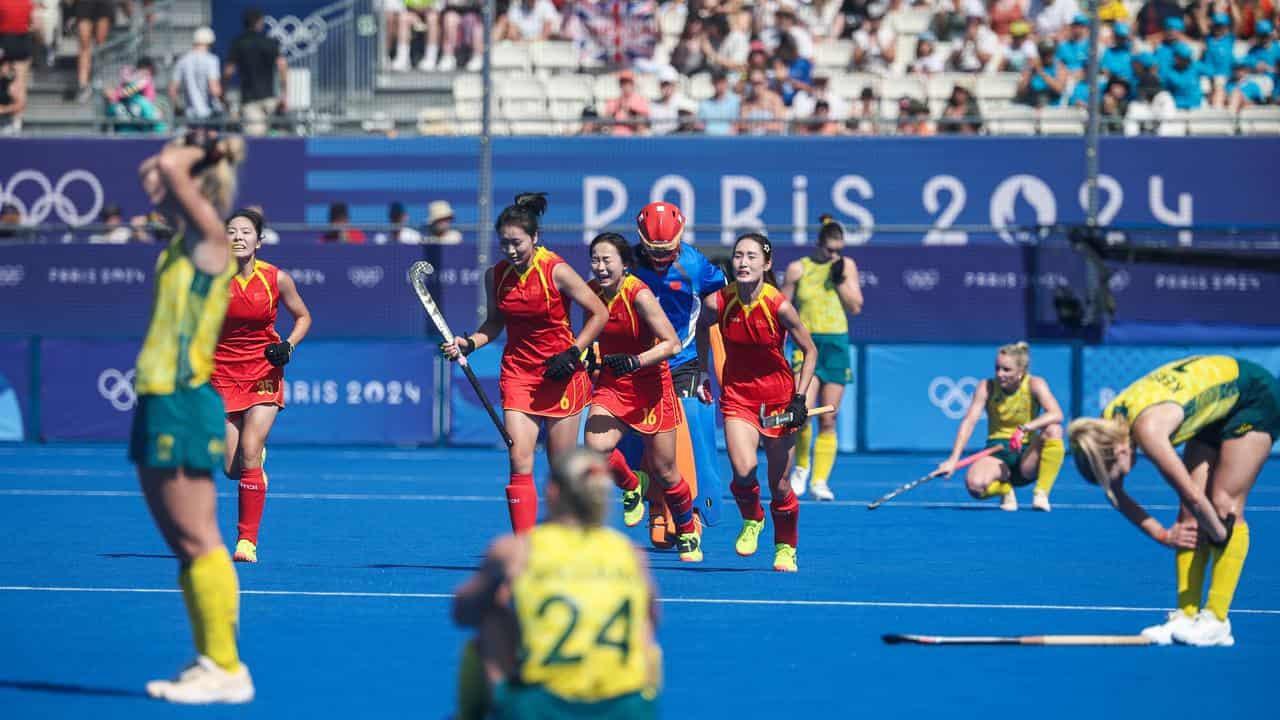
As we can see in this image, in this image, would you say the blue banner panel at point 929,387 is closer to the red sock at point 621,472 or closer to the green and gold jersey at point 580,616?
the red sock at point 621,472

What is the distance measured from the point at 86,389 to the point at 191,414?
589 inches

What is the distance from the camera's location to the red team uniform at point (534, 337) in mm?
10766

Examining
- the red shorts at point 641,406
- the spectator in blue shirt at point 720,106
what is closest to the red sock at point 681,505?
the red shorts at point 641,406

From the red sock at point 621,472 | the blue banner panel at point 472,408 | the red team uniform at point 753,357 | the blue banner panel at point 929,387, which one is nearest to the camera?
the red team uniform at point 753,357

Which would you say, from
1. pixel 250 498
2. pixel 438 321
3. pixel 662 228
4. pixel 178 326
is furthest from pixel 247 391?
pixel 178 326

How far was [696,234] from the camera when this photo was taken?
21922 mm

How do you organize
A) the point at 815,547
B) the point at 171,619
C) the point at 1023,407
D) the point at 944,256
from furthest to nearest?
the point at 944,256, the point at 1023,407, the point at 815,547, the point at 171,619

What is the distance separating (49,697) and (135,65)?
698 inches

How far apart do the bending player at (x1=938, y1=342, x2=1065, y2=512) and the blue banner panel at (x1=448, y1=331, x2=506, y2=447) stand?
6.95 metres

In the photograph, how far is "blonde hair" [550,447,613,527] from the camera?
5.01 metres

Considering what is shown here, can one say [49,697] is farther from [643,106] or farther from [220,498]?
[643,106]

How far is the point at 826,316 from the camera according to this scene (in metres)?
16.2

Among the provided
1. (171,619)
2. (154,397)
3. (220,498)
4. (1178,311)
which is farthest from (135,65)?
(154,397)

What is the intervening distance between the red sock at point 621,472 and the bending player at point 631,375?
87cm
